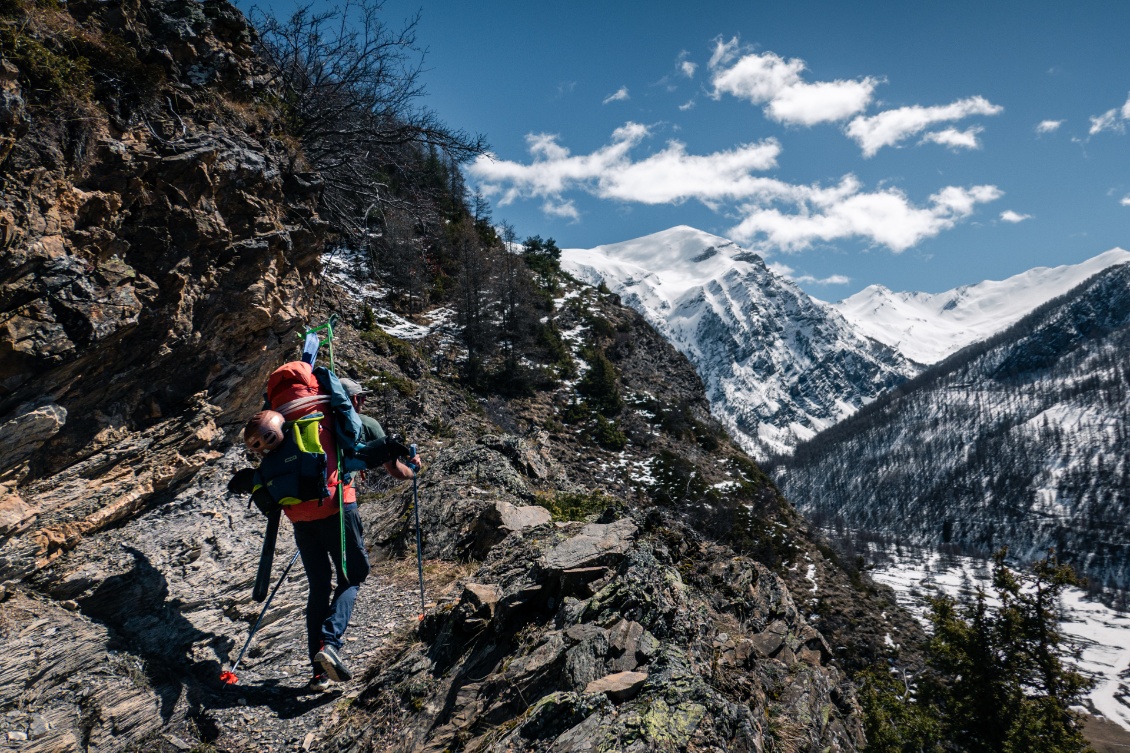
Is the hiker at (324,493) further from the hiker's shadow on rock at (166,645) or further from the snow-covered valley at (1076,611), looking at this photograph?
the snow-covered valley at (1076,611)

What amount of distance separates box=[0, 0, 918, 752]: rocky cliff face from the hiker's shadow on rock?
0.07 feet

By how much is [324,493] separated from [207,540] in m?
2.62

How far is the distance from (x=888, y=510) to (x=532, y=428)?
191 m

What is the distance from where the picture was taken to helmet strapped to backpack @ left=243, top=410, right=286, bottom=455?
400 cm

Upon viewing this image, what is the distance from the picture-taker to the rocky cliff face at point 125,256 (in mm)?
4207

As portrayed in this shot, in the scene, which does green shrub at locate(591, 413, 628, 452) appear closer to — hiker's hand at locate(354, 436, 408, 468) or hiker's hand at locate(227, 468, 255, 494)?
hiker's hand at locate(354, 436, 408, 468)


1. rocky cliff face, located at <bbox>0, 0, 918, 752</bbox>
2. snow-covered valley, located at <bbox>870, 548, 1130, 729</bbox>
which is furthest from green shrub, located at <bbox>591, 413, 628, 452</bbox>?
snow-covered valley, located at <bbox>870, 548, 1130, 729</bbox>

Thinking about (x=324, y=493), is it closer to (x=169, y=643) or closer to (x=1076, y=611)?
(x=169, y=643)

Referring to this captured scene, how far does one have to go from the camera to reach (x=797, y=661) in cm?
687

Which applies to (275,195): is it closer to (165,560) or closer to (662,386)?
(165,560)

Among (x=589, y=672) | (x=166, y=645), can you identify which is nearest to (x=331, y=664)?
(x=166, y=645)

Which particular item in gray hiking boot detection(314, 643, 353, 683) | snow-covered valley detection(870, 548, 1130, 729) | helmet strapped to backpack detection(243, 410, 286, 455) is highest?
helmet strapped to backpack detection(243, 410, 286, 455)

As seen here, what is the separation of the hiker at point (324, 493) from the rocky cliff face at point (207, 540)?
1.86 ft

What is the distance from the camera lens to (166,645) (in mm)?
4703
